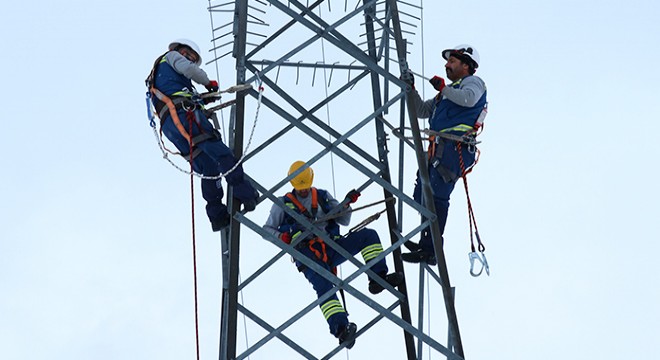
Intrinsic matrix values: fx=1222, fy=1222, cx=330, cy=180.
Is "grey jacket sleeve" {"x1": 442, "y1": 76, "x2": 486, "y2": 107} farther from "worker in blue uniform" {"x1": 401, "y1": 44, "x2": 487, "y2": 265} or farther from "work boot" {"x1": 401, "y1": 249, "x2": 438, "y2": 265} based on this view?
"work boot" {"x1": 401, "y1": 249, "x2": 438, "y2": 265}

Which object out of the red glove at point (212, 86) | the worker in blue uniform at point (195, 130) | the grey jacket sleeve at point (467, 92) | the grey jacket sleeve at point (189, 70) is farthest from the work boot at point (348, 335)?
the grey jacket sleeve at point (189, 70)

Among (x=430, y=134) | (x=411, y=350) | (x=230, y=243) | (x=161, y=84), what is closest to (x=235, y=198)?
(x=230, y=243)

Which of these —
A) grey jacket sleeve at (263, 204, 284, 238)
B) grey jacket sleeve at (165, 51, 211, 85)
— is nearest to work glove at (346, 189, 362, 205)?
grey jacket sleeve at (263, 204, 284, 238)

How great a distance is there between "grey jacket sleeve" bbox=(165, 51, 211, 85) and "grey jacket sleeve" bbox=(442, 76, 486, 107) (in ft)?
9.86

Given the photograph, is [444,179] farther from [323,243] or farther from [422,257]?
[323,243]

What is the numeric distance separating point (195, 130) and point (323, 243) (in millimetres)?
2464

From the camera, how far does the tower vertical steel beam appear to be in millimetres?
14344

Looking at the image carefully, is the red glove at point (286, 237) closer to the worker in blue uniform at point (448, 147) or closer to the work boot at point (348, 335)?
the work boot at point (348, 335)

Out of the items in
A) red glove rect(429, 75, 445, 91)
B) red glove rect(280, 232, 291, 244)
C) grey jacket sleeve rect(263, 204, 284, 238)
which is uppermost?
red glove rect(429, 75, 445, 91)

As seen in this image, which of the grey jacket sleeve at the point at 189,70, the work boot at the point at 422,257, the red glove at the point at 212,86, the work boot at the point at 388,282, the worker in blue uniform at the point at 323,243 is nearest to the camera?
the grey jacket sleeve at the point at 189,70

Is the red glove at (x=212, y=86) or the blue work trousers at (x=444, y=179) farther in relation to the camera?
the blue work trousers at (x=444, y=179)

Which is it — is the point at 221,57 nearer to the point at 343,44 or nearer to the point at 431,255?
the point at 343,44

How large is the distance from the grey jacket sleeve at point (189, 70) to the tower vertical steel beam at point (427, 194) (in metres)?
2.45

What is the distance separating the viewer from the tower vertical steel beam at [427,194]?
47.1 feet
